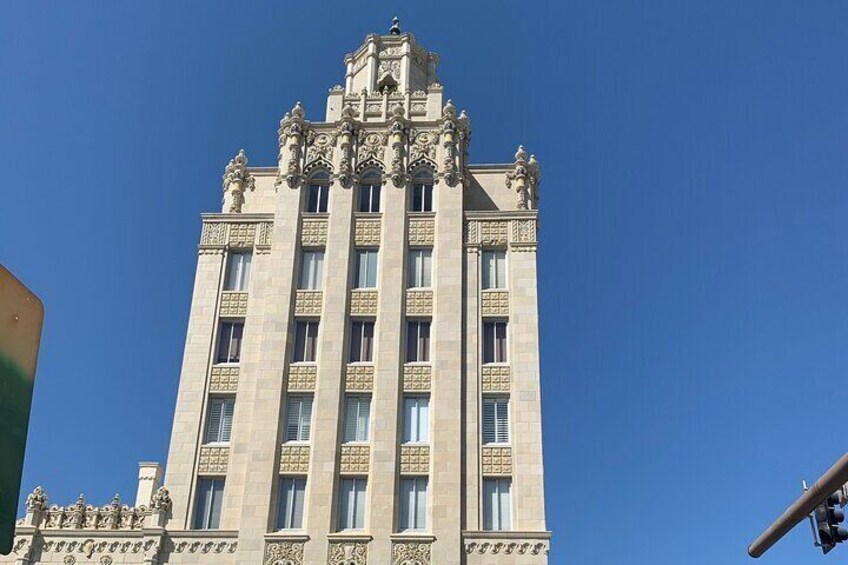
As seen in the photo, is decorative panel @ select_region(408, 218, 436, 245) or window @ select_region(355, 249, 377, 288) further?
decorative panel @ select_region(408, 218, 436, 245)

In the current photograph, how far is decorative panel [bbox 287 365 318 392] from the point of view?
1458 inches

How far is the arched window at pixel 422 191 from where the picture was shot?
41688 millimetres

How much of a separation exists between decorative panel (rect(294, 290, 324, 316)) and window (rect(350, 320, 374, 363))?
1.82 m

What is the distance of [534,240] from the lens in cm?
4009

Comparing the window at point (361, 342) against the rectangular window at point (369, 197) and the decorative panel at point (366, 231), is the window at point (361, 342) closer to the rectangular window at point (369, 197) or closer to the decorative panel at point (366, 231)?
the decorative panel at point (366, 231)

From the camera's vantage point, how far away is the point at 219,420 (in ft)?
122

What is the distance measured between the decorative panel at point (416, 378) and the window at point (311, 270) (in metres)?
6.05

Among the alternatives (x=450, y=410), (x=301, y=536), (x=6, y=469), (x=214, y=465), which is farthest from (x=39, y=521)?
(x=6, y=469)

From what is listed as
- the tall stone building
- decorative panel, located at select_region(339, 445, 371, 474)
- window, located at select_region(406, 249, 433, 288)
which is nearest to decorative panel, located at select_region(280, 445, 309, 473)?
the tall stone building

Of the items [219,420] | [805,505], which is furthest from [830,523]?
[219,420]

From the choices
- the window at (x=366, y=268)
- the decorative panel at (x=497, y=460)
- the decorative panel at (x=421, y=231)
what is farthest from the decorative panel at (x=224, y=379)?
the decorative panel at (x=497, y=460)

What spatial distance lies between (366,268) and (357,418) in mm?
7399

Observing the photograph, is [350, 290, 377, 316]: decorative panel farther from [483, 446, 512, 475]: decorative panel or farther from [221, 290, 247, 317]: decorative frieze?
[483, 446, 512, 475]: decorative panel

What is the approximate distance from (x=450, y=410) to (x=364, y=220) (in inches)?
419
